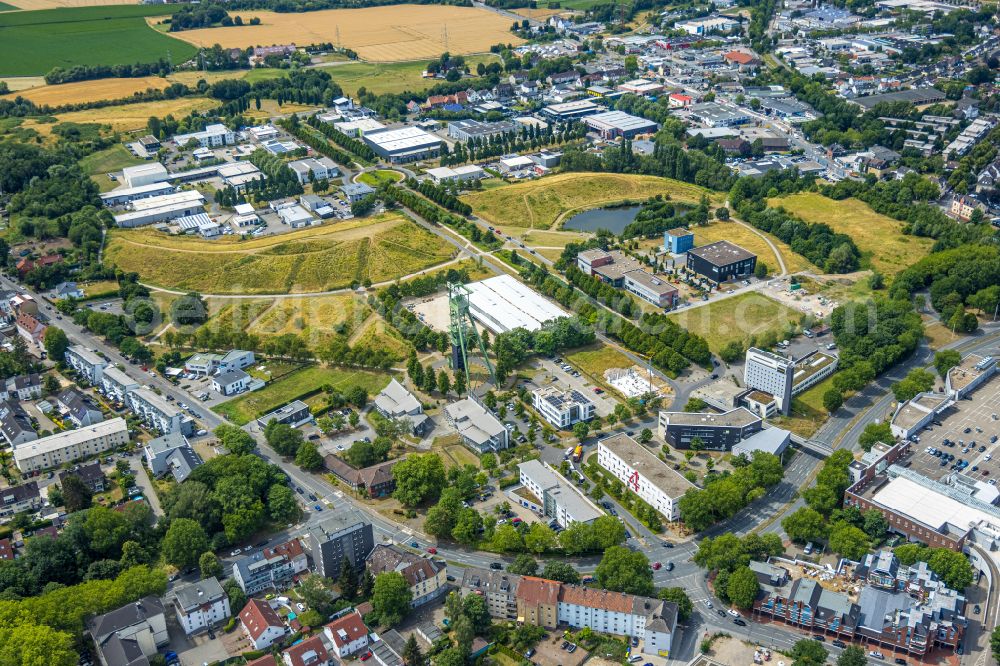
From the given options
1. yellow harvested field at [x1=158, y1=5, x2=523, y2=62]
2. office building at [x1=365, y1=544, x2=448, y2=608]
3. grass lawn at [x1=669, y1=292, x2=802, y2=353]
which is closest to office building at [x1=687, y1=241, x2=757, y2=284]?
grass lawn at [x1=669, y1=292, x2=802, y2=353]

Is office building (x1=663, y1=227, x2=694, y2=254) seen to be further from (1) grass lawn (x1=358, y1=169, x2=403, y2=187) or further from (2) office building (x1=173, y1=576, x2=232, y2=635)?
(2) office building (x1=173, y1=576, x2=232, y2=635)

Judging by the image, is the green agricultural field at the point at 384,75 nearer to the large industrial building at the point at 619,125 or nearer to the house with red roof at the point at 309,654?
the large industrial building at the point at 619,125

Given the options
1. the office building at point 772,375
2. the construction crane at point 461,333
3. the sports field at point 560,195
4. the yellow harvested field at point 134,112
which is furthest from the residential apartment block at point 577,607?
the yellow harvested field at point 134,112

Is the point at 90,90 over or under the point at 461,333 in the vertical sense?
over

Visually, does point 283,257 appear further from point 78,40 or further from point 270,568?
point 78,40

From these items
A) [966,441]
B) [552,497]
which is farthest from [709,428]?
[966,441]

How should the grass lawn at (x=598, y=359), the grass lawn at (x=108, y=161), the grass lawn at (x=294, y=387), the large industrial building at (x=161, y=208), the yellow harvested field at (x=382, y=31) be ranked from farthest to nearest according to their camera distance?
the yellow harvested field at (x=382, y=31)
the grass lawn at (x=108, y=161)
the large industrial building at (x=161, y=208)
the grass lawn at (x=598, y=359)
the grass lawn at (x=294, y=387)
